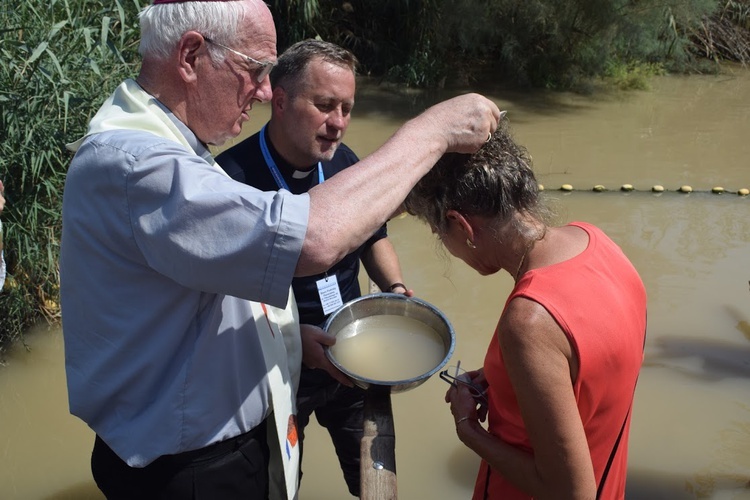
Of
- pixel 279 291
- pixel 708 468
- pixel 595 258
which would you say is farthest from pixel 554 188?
pixel 279 291

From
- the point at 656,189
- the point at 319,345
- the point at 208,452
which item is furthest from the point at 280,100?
the point at 656,189

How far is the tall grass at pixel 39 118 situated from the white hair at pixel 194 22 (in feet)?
7.44

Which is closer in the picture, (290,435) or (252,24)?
(252,24)

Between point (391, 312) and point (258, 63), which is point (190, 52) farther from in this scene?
point (391, 312)

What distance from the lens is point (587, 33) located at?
10133 mm

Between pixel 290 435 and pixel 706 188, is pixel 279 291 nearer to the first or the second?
pixel 290 435

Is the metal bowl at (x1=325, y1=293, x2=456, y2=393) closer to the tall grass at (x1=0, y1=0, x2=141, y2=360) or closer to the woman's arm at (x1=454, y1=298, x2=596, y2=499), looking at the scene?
the woman's arm at (x1=454, y1=298, x2=596, y2=499)

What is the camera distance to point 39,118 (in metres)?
3.89

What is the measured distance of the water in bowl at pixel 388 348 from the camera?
1979 millimetres

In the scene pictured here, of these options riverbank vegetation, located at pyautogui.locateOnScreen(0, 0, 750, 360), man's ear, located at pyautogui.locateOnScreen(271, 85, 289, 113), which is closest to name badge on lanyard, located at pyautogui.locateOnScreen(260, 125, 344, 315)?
man's ear, located at pyautogui.locateOnScreen(271, 85, 289, 113)

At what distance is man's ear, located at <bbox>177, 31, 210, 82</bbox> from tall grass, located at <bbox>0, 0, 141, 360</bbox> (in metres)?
2.30

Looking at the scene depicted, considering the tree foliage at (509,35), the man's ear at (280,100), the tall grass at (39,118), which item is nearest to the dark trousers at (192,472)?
the man's ear at (280,100)

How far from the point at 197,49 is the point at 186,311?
0.54 m

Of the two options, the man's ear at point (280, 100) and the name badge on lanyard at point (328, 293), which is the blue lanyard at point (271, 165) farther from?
the name badge on lanyard at point (328, 293)
